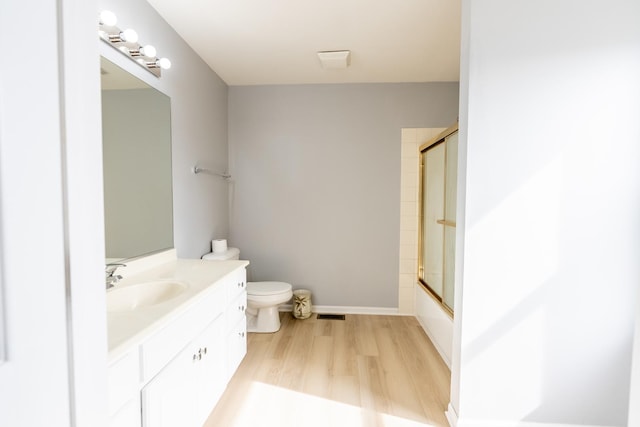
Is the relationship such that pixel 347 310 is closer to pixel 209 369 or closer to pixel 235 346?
pixel 235 346

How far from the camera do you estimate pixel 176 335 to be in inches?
50.4

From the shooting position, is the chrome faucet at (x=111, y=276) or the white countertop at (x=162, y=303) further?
the chrome faucet at (x=111, y=276)

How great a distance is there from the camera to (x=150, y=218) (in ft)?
6.28

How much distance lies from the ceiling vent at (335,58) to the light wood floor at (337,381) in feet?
7.90

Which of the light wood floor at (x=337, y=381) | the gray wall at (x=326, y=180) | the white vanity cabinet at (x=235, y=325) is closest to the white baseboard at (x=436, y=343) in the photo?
the light wood floor at (x=337, y=381)

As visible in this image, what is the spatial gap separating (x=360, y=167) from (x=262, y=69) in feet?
4.41

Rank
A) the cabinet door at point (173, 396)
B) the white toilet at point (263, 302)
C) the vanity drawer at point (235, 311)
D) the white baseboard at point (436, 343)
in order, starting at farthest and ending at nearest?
the white toilet at point (263, 302), the white baseboard at point (436, 343), the vanity drawer at point (235, 311), the cabinet door at point (173, 396)

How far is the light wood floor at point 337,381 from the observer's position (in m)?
1.75

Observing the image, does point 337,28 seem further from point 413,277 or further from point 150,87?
point 413,277

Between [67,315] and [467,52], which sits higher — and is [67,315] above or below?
below

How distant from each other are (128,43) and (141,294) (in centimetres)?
134

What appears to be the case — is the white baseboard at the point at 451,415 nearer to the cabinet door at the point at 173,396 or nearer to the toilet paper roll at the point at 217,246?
the cabinet door at the point at 173,396

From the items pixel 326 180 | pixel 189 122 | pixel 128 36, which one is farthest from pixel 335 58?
pixel 128 36

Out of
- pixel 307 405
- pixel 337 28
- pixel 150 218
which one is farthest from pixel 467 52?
pixel 307 405
